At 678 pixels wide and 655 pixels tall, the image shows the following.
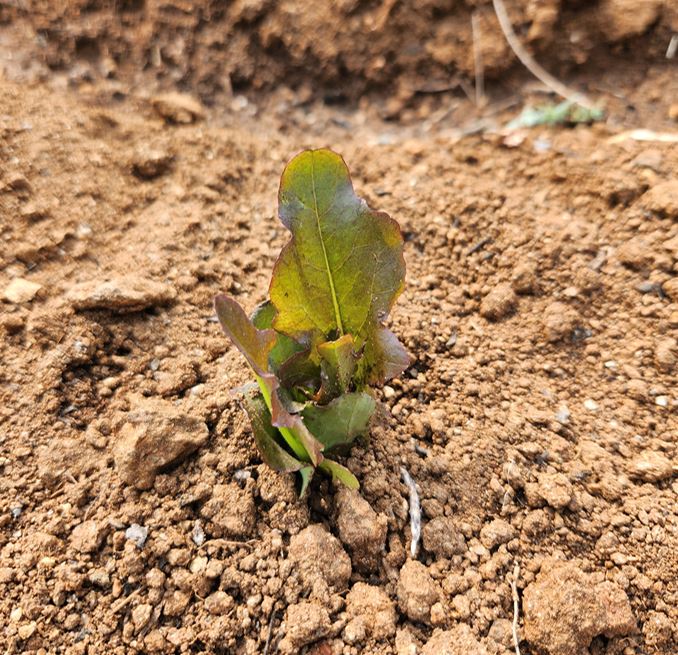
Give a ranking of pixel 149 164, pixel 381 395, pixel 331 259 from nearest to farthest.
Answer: pixel 331 259 → pixel 381 395 → pixel 149 164

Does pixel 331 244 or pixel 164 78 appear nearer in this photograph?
pixel 331 244

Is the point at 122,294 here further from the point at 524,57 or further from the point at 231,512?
the point at 524,57

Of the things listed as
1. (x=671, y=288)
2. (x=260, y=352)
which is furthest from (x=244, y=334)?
(x=671, y=288)

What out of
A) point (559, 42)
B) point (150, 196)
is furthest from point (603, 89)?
point (150, 196)

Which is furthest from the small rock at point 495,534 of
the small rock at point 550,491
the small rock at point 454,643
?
the small rock at point 454,643

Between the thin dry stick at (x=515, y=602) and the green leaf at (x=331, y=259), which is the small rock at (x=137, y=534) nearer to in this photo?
the green leaf at (x=331, y=259)

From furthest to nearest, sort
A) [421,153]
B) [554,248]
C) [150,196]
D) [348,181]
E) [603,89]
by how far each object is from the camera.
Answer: [603,89], [421,153], [150,196], [554,248], [348,181]

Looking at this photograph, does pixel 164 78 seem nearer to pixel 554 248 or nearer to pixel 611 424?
pixel 554 248
